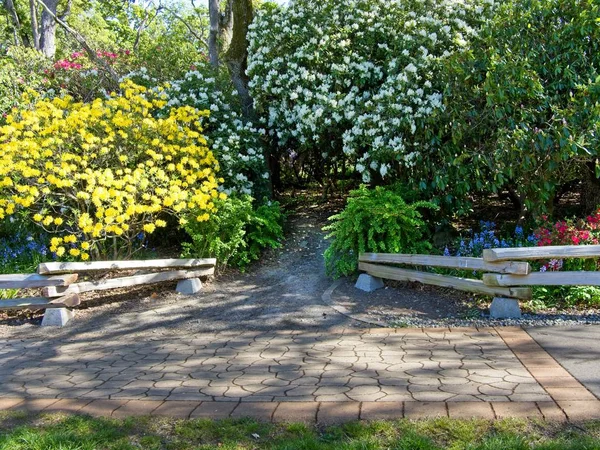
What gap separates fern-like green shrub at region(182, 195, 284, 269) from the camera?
8.12 m

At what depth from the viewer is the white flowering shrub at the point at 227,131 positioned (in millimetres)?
9109

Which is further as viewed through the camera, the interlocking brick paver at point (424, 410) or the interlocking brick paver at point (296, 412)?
the interlocking brick paver at point (296, 412)

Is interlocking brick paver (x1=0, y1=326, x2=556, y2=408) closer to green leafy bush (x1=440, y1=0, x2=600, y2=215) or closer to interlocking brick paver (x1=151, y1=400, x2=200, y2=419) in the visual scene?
interlocking brick paver (x1=151, y1=400, x2=200, y2=419)

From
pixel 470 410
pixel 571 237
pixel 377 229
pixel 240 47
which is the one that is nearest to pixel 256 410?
pixel 470 410

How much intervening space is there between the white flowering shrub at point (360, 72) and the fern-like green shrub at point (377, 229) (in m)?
0.91

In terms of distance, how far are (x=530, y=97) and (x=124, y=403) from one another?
575cm

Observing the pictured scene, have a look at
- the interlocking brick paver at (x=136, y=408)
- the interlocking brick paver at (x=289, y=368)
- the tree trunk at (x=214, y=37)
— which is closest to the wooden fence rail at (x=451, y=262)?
the interlocking brick paver at (x=289, y=368)

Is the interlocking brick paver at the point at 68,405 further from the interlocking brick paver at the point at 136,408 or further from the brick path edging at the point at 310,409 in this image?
the interlocking brick paver at the point at 136,408

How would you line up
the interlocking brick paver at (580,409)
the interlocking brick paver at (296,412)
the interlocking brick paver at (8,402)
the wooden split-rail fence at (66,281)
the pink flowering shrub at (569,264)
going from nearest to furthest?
the interlocking brick paver at (580,409) < the interlocking brick paver at (296,412) < the interlocking brick paver at (8,402) < the pink flowering shrub at (569,264) < the wooden split-rail fence at (66,281)

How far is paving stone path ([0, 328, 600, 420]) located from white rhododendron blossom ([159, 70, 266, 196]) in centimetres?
366

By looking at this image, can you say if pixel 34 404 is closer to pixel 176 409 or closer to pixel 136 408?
pixel 136 408

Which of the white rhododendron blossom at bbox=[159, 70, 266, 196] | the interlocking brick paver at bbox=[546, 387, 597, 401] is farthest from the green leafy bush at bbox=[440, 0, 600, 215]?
the interlocking brick paver at bbox=[546, 387, 597, 401]

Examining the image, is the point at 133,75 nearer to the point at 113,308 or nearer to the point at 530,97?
the point at 113,308

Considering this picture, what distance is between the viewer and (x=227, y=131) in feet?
30.6
